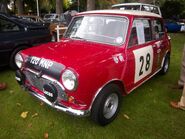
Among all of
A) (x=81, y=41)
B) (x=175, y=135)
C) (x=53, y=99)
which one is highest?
(x=81, y=41)

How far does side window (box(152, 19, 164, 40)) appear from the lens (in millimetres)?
4867

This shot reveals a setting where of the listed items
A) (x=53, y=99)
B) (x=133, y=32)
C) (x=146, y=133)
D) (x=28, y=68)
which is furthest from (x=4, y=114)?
(x=133, y=32)

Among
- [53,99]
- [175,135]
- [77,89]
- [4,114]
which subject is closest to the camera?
[77,89]

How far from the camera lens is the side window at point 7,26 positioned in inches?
221

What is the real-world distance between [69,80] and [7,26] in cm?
371

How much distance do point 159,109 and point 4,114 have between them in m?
2.92

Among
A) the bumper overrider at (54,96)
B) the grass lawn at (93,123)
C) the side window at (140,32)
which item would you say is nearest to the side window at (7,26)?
the grass lawn at (93,123)

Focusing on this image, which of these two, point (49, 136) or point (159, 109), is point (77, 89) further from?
point (159, 109)

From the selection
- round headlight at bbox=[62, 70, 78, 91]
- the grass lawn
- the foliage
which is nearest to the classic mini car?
round headlight at bbox=[62, 70, 78, 91]

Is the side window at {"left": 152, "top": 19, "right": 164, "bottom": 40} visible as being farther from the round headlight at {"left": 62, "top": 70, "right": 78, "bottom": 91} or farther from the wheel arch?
the round headlight at {"left": 62, "top": 70, "right": 78, "bottom": 91}

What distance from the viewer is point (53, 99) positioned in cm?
311

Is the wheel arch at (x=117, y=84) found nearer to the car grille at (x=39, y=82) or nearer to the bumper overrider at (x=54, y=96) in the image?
the bumper overrider at (x=54, y=96)

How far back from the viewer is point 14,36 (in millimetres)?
5684

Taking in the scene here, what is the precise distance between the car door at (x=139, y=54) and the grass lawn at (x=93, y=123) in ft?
1.63
